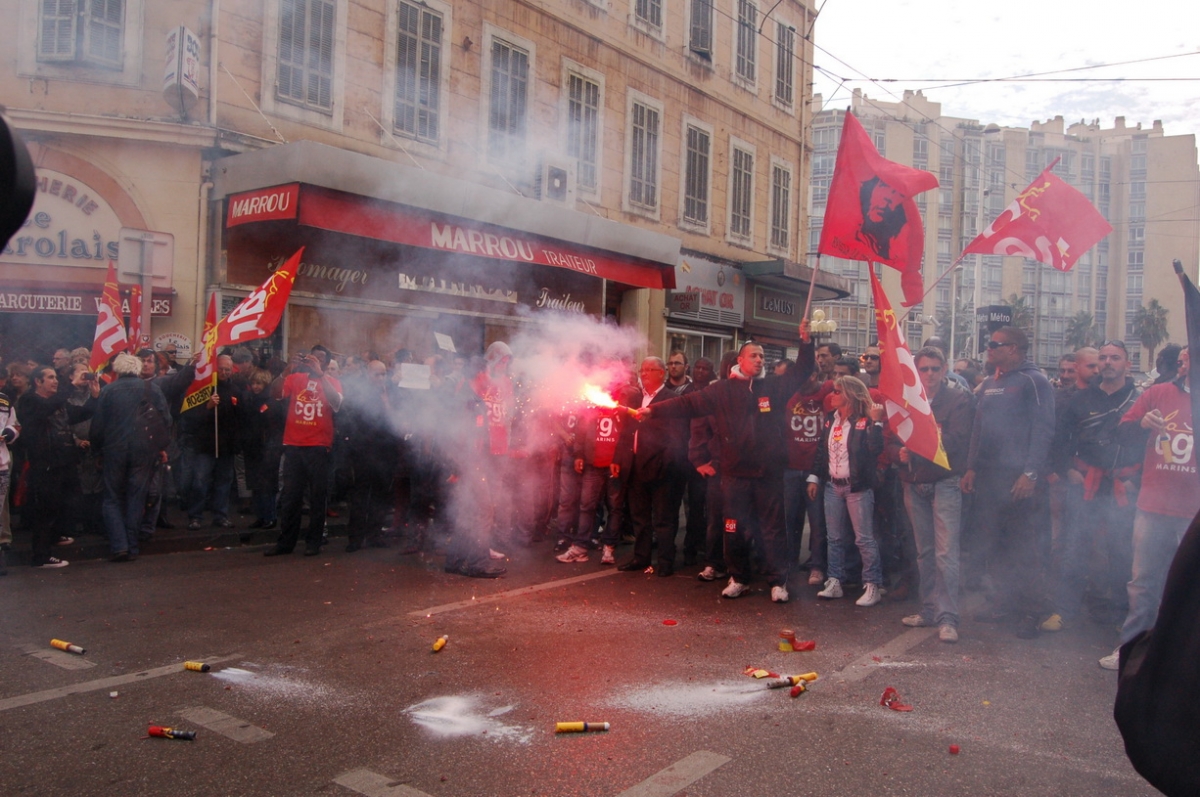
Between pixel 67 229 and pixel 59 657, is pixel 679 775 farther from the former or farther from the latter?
pixel 67 229

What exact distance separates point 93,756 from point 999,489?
5.33m

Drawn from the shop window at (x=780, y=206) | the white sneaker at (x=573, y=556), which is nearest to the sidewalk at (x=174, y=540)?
the white sneaker at (x=573, y=556)

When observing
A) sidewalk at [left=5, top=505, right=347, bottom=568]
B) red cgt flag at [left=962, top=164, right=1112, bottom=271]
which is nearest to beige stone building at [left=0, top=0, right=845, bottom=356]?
sidewalk at [left=5, top=505, right=347, bottom=568]

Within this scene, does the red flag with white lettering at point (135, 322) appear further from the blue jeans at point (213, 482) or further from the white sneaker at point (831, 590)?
the white sneaker at point (831, 590)

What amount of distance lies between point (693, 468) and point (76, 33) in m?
8.94

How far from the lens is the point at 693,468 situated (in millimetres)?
7871

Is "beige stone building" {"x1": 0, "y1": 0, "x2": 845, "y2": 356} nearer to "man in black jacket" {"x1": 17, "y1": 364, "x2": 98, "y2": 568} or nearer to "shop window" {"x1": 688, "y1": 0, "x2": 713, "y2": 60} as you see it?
"shop window" {"x1": 688, "y1": 0, "x2": 713, "y2": 60}

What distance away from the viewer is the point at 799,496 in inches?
293

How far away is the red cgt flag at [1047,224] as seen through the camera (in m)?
6.72

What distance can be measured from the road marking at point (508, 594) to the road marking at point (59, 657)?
1877mm

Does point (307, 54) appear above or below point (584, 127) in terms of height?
below

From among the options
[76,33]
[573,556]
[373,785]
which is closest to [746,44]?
[76,33]

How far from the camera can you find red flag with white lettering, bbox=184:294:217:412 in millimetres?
8562

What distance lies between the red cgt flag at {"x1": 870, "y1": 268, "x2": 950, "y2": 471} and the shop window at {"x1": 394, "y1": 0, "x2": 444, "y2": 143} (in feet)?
Answer: 28.9
